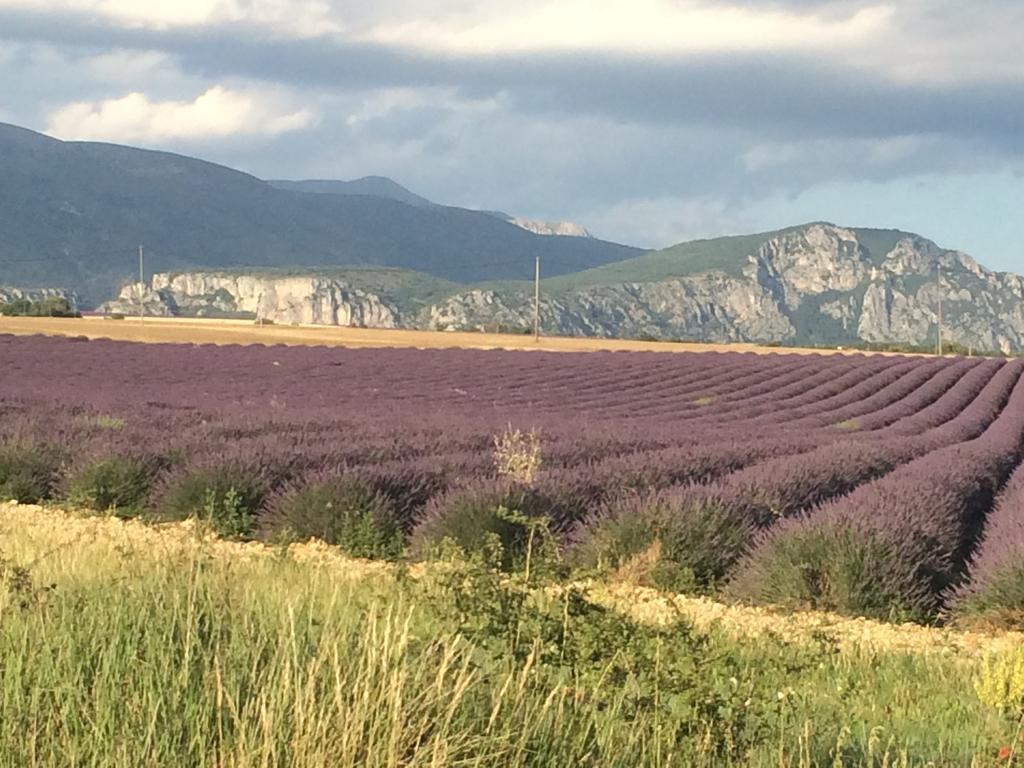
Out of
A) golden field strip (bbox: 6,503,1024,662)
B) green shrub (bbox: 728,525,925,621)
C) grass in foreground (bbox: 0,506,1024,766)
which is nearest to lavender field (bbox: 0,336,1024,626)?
green shrub (bbox: 728,525,925,621)

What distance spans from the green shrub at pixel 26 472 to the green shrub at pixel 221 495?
1.33 meters

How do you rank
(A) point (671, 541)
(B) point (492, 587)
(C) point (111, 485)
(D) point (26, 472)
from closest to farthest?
(B) point (492, 587) → (A) point (671, 541) → (C) point (111, 485) → (D) point (26, 472)

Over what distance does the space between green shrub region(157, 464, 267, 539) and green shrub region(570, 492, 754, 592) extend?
2640mm

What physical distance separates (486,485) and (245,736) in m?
7.05

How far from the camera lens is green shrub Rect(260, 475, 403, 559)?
10.0m

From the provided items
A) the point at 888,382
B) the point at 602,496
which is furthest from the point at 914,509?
the point at 888,382

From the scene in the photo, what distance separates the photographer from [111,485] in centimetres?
1168

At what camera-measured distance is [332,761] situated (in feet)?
11.2

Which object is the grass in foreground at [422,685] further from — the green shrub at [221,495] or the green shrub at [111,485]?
the green shrub at [111,485]

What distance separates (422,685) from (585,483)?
753 cm

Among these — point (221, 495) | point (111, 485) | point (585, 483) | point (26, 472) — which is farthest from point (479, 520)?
point (26, 472)

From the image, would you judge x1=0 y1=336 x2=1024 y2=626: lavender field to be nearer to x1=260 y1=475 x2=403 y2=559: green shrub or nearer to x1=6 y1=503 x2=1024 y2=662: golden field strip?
x1=260 y1=475 x2=403 y2=559: green shrub

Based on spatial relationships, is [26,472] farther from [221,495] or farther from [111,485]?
[221,495]

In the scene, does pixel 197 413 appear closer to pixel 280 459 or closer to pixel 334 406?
pixel 334 406
